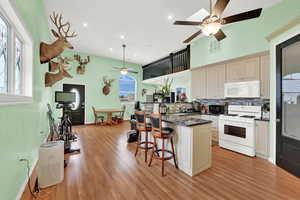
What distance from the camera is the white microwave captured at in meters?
3.19

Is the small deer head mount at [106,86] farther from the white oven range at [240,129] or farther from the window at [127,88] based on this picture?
the white oven range at [240,129]

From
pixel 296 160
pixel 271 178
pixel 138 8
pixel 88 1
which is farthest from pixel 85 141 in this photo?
pixel 296 160

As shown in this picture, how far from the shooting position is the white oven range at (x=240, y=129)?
3.04 m

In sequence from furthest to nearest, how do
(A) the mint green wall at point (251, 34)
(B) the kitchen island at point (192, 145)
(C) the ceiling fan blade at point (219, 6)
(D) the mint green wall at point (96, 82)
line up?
(D) the mint green wall at point (96, 82) → (A) the mint green wall at point (251, 34) → (B) the kitchen island at point (192, 145) → (C) the ceiling fan blade at point (219, 6)

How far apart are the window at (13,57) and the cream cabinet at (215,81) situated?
4.54 meters

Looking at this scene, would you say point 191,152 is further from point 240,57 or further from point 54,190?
point 240,57

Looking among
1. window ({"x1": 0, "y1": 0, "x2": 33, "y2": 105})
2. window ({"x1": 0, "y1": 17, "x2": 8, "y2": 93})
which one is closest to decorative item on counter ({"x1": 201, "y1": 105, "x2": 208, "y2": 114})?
window ({"x1": 0, "y1": 0, "x2": 33, "y2": 105})

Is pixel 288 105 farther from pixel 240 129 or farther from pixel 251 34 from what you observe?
pixel 251 34

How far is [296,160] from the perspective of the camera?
2.25 m

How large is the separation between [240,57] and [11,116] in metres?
4.67

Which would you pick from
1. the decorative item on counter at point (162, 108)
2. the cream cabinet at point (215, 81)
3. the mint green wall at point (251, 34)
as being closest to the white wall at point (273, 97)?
the mint green wall at point (251, 34)

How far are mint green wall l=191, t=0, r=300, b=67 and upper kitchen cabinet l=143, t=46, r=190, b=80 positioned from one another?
1.08 meters

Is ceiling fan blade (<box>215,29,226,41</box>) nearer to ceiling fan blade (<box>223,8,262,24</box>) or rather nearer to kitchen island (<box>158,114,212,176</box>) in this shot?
ceiling fan blade (<box>223,8,262,24</box>)

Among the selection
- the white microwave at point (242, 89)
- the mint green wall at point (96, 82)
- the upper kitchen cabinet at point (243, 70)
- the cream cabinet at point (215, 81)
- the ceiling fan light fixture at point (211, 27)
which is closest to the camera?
the ceiling fan light fixture at point (211, 27)
